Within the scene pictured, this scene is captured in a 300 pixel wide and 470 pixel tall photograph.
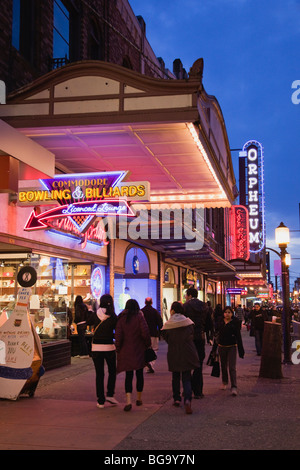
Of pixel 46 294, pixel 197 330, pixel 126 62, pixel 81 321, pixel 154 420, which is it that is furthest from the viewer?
pixel 126 62

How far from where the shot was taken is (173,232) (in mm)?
19531

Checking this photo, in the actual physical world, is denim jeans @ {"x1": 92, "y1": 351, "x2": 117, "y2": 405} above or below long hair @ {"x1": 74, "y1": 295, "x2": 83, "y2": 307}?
below

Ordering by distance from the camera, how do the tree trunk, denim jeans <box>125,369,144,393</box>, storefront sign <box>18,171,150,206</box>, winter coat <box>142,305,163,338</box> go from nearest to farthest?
denim jeans <box>125,369,144,393</box> → storefront sign <box>18,171,150,206</box> → the tree trunk → winter coat <box>142,305,163,338</box>

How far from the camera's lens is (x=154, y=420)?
7621 millimetres

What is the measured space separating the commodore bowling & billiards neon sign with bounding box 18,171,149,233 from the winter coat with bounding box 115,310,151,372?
10.3ft

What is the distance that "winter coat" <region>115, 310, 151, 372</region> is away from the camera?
841 centimetres

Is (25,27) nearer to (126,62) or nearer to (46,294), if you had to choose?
(46,294)

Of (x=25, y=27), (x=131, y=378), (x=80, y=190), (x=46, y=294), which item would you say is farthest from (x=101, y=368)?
(x=25, y=27)

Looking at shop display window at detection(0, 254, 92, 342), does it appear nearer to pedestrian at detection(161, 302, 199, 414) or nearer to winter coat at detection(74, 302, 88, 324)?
winter coat at detection(74, 302, 88, 324)

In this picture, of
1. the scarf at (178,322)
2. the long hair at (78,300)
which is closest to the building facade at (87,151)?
the long hair at (78,300)

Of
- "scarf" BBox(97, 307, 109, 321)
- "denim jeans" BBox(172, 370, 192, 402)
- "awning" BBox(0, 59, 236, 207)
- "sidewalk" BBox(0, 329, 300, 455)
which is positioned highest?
"awning" BBox(0, 59, 236, 207)

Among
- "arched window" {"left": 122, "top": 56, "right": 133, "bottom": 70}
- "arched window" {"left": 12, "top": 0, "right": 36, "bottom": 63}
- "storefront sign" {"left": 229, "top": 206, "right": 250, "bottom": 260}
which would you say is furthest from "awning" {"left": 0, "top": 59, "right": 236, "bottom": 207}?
"storefront sign" {"left": 229, "top": 206, "right": 250, "bottom": 260}

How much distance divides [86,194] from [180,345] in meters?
4.10
